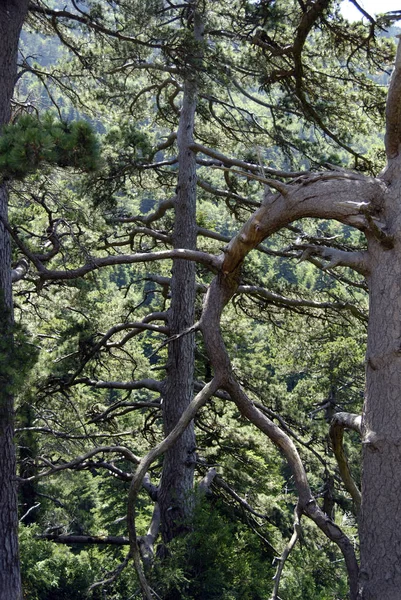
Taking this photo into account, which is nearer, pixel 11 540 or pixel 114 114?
pixel 11 540

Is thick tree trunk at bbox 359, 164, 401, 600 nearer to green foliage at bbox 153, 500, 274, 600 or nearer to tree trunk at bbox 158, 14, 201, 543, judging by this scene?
green foliage at bbox 153, 500, 274, 600

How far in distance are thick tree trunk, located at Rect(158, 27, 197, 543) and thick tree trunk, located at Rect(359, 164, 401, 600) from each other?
4.58 m

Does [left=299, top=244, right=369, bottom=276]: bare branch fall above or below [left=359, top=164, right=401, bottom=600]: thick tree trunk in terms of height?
above

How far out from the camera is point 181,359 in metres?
8.35

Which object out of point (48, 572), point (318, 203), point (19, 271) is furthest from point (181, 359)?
point (48, 572)

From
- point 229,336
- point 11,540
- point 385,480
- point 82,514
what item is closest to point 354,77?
point 385,480

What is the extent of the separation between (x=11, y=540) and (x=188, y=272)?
4186 millimetres

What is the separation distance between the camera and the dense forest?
11.8 ft

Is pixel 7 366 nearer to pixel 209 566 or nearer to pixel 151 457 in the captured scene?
pixel 151 457

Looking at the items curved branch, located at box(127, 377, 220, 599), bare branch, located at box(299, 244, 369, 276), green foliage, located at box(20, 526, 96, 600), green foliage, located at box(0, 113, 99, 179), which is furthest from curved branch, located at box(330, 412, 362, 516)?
green foliage, located at box(20, 526, 96, 600)

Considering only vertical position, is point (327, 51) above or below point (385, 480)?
above

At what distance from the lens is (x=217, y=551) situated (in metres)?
6.51

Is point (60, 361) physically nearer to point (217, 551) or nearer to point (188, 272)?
point (188, 272)

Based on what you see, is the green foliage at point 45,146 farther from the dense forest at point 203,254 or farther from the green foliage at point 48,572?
the green foliage at point 48,572
